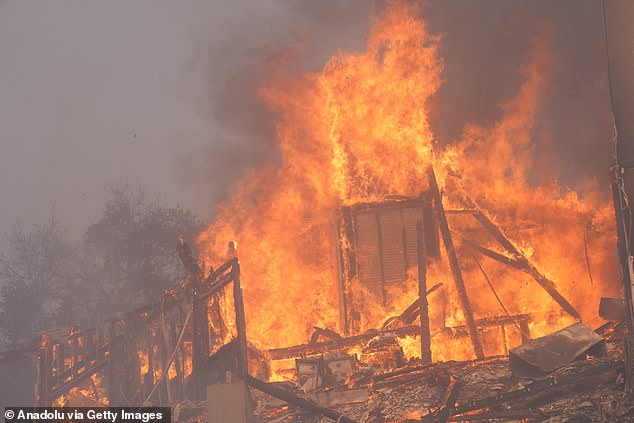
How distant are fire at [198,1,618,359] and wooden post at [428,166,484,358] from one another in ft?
4.17

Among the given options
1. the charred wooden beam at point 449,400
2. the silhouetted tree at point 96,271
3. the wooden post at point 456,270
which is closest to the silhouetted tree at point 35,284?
the silhouetted tree at point 96,271

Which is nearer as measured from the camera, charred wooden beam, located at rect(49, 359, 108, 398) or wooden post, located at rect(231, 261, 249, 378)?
wooden post, located at rect(231, 261, 249, 378)

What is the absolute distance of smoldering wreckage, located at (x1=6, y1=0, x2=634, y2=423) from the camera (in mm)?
8711

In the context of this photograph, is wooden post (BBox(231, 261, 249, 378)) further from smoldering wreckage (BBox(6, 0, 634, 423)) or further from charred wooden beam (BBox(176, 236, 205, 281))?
charred wooden beam (BBox(176, 236, 205, 281))

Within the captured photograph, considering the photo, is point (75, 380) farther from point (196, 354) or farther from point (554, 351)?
point (554, 351)

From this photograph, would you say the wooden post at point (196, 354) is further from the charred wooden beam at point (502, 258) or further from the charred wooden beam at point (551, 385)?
the charred wooden beam at point (502, 258)

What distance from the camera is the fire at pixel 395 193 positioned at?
57.0ft

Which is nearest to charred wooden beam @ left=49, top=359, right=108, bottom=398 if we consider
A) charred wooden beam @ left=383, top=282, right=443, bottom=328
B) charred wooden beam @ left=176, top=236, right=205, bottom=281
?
charred wooden beam @ left=176, top=236, right=205, bottom=281

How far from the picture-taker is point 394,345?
1360 centimetres

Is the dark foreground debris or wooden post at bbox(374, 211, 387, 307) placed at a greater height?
wooden post at bbox(374, 211, 387, 307)

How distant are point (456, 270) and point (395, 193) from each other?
4084 millimetres

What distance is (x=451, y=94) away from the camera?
85.0 feet

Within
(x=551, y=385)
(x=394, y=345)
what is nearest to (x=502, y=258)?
(x=394, y=345)

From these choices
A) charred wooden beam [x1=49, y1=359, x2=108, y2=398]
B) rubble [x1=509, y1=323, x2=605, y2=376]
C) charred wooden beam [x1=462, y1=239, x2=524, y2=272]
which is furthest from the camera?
charred wooden beam [x1=462, y1=239, x2=524, y2=272]
